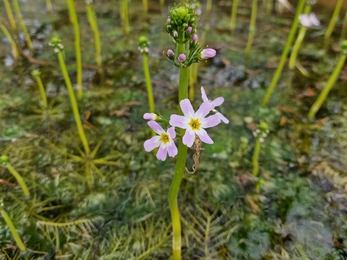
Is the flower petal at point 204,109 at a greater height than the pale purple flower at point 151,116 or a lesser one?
greater

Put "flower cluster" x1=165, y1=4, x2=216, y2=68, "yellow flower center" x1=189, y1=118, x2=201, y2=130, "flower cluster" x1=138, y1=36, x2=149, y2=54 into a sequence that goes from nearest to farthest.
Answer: "flower cluster" x1=165, y1=4, x2=216, y2=68 < "yellow flower center" x1=189, y1=118, x2=201, y2=130 < "flower cluster" x1=138, y1=36, x2=149, y2=54

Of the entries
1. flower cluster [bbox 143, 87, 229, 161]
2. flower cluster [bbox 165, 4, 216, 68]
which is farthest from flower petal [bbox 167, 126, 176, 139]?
flower cluster [bbox 165, 4, 216, 68]

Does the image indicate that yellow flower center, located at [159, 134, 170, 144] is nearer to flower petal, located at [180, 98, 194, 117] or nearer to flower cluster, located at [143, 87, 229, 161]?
flower cluster, located at [143, 87, 229, 161]

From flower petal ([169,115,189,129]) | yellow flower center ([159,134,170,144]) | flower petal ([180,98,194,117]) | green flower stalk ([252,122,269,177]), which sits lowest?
green flower stalk ([252,122,269,177])

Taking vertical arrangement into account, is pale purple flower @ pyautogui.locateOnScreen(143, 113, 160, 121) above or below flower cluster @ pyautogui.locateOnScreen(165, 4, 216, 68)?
below

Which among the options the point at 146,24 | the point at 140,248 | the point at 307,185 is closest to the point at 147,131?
the point at 140,248

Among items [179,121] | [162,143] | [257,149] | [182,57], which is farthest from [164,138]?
[257,149]

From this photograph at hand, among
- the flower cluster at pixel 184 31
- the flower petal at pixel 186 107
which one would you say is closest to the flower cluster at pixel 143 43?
the flower cluster at pixel 184 31

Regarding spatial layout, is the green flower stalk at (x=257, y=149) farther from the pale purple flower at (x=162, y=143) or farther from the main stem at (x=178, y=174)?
the pale purple flower at (x=162, y=143)

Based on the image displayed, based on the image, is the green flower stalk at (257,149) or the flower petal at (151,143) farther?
the green flower stalk at (257,149)
